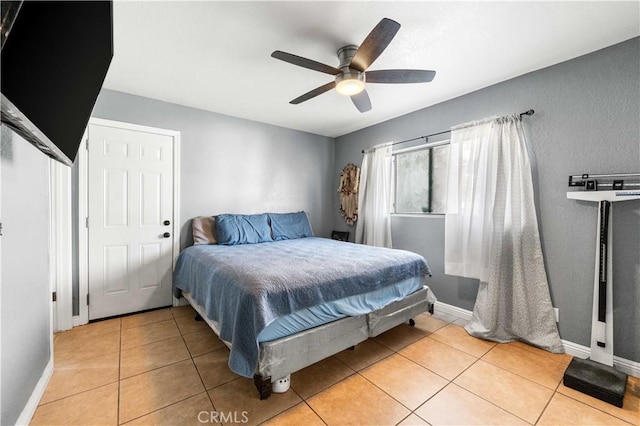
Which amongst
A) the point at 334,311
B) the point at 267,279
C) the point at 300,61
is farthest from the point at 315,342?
the point at 300,61

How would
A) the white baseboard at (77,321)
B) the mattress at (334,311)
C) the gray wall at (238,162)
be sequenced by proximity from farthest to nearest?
the gray wall at (238,162) → the white baseboard at (77,321) → the mattress at (334,311)

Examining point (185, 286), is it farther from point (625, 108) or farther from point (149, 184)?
point (625, 108)

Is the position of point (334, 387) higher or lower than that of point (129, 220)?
lower

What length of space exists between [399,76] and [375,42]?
Result: 455 millimetres

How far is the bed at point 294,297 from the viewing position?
5.22ft

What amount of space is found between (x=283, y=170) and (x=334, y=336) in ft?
9.21

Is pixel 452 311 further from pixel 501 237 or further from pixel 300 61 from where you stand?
pixel 300 61

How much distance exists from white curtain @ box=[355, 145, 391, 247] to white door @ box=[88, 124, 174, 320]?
8.47ft

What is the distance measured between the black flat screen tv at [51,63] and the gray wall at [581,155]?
121 inches

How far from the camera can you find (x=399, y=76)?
200 centimetres

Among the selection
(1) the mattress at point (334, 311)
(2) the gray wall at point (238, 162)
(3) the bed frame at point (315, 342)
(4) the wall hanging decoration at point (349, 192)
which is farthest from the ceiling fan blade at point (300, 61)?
(4) the wall hanging decoration at point (349, 192)

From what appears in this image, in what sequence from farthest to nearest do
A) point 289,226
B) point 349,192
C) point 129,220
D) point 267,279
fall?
point 349,192
point 289,226
point 129,220
point 267,279

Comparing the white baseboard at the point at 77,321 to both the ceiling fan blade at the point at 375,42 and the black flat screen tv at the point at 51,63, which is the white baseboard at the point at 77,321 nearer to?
the black flat screen tv at the point at 51,63

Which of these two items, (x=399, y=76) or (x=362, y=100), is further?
(x=362, y=100)
